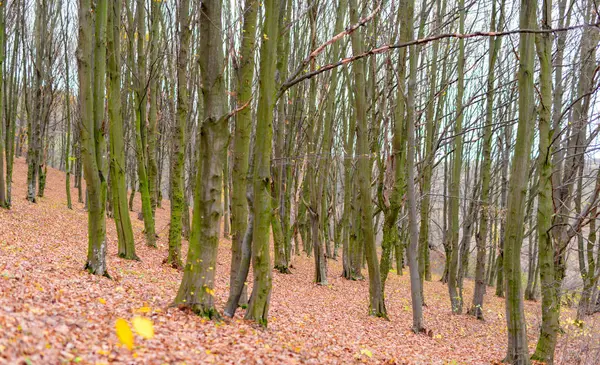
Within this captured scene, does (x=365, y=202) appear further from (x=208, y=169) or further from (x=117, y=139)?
(x=117, y=139)

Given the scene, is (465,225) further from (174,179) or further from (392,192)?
(174,179)

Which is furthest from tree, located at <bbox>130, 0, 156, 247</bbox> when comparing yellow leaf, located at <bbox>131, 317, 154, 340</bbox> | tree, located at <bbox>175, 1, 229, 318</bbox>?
yellow leaf, located at <bbox>131, 317, 154, 340</bbox>

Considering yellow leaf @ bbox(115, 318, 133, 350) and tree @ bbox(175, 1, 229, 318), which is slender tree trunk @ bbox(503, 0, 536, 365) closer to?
tree @ bbox(175, 1, 229, 318)

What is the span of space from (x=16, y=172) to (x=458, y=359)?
28840 millimetres

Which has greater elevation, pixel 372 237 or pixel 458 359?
pixel 372 237

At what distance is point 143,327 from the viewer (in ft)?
14.4

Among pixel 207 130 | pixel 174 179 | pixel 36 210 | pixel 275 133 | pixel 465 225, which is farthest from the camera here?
pixel 36 210

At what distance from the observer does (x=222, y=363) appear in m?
3.97

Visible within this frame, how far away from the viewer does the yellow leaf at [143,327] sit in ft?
13.5

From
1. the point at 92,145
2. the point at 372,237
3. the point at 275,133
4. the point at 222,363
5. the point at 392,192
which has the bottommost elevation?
the point at 222,363

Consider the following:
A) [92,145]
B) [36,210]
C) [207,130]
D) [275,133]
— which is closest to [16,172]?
[36,210]

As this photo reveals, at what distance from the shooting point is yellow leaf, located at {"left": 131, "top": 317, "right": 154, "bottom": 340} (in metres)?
4.11

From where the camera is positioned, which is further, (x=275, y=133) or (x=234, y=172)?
(x=275, y=133)

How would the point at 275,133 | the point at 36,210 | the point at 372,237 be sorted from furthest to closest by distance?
the point at 36,210, the point at 275,133, the point at 372,237
